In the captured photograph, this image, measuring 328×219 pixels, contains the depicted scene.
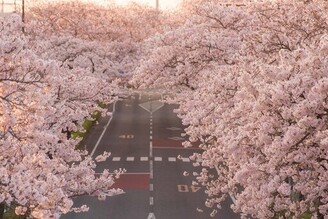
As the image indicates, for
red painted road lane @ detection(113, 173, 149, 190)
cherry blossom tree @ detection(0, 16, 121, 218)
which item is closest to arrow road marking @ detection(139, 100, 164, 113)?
red painted road lane @ detection(113, 173, 149, 190)

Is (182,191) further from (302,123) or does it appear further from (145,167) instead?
(302,123)

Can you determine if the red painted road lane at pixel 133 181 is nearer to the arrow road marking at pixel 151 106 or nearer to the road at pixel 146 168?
the road at pixel 146 168

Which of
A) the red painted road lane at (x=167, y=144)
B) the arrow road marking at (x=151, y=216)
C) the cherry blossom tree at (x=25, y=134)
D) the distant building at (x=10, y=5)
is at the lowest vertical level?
the arrow road marking at (x=151, y=216)

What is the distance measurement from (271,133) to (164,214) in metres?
15.1

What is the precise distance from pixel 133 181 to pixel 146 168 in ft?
12.5

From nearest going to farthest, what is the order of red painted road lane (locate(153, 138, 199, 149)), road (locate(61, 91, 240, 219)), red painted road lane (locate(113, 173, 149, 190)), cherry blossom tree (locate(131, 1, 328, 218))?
cherry blossom tree (locate(131, 1, 328, 218)) → road (locate(61, 91, 240, 219)) → red painted road lane (locate(113, 173, 149, 190)) → red painted road lane (locate(153, 138, 199, 149))

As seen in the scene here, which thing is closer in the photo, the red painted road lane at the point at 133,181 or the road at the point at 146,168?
the road at the point at 146,168

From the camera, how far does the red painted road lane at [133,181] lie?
114 feet

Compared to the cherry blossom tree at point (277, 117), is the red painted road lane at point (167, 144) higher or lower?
lower

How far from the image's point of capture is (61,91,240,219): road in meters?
29.4

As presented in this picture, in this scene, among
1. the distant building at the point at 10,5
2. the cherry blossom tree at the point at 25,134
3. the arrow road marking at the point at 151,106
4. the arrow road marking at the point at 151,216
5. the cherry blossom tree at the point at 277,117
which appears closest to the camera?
the cherry blossom tree at the point at 25,134

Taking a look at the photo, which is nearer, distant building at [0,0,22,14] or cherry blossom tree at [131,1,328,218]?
cherry blossom tree at [131,1,328,218]

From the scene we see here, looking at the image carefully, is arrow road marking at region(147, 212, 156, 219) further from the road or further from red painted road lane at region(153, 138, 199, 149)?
red painted road lane at region(153, 138, 199, 149)

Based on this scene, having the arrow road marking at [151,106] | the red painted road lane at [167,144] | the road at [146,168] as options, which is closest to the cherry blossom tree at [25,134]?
the road at [146,168]
